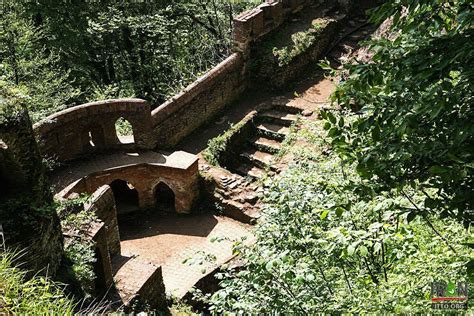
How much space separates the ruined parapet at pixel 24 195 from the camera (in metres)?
7.21

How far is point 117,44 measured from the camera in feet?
65.7

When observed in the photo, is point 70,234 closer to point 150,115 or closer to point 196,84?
point 150,115

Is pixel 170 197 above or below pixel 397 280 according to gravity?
below

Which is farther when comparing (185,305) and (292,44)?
(292,44)

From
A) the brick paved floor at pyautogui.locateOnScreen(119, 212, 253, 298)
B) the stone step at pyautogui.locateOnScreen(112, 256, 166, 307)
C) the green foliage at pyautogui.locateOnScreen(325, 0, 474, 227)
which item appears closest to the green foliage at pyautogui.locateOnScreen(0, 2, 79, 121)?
the brick paved floor at pyautogui.locateOnScreen(119, 212, 253, 298)

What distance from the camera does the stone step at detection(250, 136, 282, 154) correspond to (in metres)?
14.1

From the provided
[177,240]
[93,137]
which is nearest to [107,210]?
[177,240]

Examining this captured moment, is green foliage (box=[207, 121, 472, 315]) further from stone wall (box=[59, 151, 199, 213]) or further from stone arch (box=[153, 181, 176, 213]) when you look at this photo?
stone arch (box=[153, 181, 176, 213])

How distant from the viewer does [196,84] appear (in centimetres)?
1427

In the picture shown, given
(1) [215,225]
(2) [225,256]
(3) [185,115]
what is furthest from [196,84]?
(2) [225,256]

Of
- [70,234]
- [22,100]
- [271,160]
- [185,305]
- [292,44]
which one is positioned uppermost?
[22,100]

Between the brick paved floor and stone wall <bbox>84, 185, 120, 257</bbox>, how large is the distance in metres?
1.42

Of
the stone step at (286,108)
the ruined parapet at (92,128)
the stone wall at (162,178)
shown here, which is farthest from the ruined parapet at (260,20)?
the stone wall at (162,178)

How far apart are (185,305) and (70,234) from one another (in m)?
3.04
